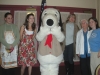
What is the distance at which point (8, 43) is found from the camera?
5.46 ft

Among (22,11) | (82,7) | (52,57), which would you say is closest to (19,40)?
(52,57)

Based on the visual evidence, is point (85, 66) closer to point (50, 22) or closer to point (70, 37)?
point (70, 37)

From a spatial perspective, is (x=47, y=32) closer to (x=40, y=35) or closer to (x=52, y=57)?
(x=40, y=35)

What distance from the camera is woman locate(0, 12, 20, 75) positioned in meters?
1.67

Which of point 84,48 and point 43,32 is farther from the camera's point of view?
point 84,48

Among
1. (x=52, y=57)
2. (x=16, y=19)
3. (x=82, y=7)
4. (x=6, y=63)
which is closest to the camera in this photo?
(x=52, y=57)

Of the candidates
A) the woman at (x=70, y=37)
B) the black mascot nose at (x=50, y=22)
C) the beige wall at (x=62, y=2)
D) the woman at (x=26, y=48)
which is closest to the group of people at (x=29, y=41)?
the woman at (x=26, y=48)

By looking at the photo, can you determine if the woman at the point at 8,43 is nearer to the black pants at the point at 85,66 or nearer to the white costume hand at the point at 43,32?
the white costume hand at the point at 43,32

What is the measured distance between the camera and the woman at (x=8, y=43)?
1.67 meters

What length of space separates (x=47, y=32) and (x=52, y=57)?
0.35 meters

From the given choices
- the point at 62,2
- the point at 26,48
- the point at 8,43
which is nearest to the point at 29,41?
the point at 26,48

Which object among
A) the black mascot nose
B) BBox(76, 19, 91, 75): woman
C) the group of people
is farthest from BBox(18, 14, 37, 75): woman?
BBox(76, 19, 91, 75): woman

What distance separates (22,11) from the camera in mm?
2766

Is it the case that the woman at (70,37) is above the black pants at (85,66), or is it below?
above
